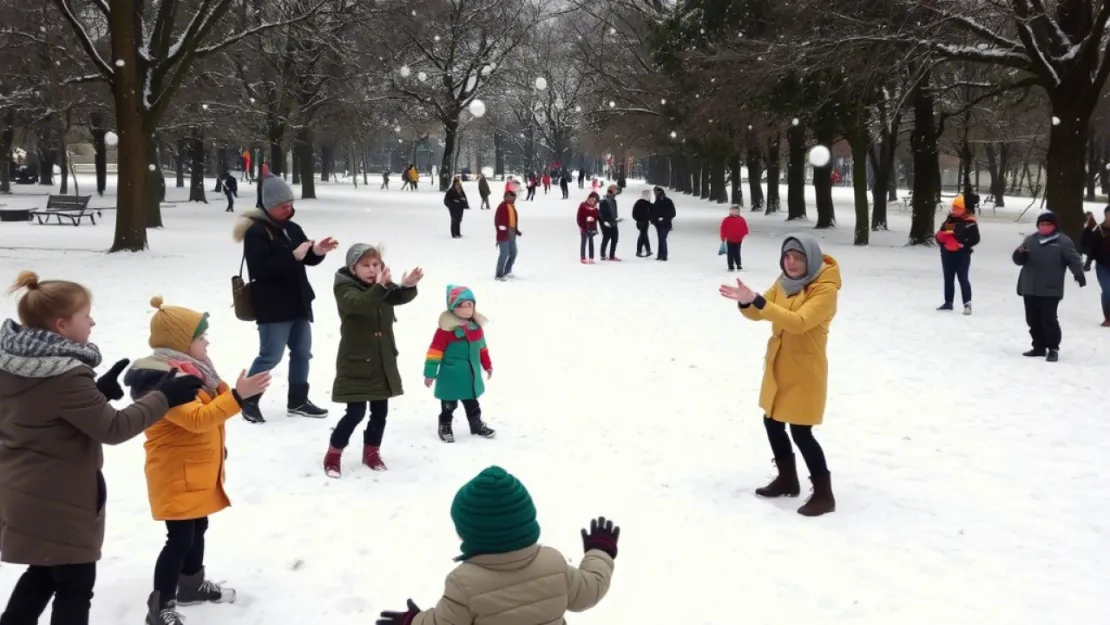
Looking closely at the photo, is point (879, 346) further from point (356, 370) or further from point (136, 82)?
point (136, 82)

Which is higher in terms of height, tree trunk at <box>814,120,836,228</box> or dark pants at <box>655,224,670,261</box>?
tree trunk at <box>814,120,836,228</box>

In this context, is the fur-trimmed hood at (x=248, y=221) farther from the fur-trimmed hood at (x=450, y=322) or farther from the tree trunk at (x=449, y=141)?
the tree trunk at (x=449, y=141)

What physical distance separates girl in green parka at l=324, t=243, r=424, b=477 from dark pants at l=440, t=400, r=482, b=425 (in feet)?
2.74

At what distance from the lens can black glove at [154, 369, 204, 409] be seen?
3.42 m

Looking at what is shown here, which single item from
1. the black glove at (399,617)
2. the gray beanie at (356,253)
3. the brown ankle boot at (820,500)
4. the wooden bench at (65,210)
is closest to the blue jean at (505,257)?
the gray beanie at (356,253)

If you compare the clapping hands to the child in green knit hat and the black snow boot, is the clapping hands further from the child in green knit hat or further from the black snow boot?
the black snow boot

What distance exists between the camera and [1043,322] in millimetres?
9906

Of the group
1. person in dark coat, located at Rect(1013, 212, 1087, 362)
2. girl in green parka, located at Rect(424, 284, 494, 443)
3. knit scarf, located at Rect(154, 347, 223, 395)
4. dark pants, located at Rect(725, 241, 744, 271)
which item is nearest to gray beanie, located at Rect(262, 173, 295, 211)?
girl in green parka, located at Rect(424, 284, 494, 443)

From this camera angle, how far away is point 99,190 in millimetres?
42969

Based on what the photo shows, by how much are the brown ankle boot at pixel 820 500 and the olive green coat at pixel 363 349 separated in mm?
2777

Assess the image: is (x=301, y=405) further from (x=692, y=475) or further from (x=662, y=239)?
(x=662, y=239)

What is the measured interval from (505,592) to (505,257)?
13.5 metres

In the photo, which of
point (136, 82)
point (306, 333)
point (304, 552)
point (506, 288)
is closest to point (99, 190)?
point (136, 82)

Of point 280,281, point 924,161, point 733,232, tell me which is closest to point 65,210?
point 733,232
